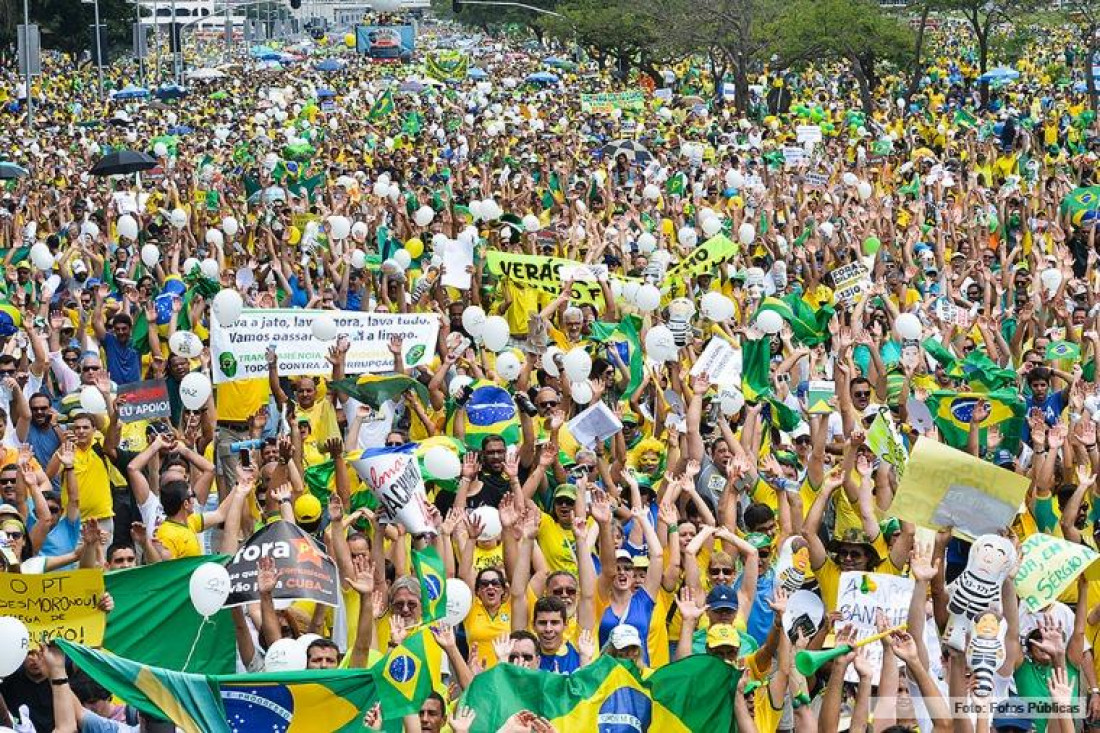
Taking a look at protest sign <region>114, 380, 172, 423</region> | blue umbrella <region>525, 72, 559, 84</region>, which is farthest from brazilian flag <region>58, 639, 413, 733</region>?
blue umbrella <region>525, 72, 559, 84</region>

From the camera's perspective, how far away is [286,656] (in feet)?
23.4

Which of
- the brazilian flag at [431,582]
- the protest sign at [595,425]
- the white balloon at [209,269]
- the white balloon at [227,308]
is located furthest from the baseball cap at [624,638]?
the white balloon at [209,269]

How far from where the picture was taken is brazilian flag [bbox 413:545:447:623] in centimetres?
757

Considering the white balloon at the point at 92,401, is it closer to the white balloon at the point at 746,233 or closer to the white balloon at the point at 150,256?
the white balloon at the point at 150,256

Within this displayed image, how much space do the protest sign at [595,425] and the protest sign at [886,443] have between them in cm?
115

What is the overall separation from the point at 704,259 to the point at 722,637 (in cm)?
797

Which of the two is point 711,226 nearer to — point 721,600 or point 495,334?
point 495,334

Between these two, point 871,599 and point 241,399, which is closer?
point 871,599

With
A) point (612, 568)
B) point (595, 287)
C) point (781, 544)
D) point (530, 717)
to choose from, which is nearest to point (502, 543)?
point (612, 568)

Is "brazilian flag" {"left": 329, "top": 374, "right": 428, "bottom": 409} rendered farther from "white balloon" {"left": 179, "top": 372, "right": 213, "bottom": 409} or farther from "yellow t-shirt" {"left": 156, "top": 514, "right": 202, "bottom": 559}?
"yellow t-shirt" {"left": 156, "top": 514, "right": 202, "bottom": 559}

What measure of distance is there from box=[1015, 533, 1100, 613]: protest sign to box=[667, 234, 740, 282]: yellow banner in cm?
725

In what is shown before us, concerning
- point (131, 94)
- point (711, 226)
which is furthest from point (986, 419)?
point (131, 94)

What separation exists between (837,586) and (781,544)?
1.29ft

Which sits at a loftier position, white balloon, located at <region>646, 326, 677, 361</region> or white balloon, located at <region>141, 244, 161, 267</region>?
white balloon, located at <region>646, 326, 677, 361</region>
